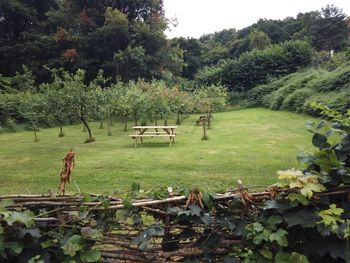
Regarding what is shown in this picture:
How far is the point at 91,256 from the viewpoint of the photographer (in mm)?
2674

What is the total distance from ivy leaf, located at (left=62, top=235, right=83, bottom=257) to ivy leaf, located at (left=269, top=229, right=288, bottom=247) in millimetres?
1324

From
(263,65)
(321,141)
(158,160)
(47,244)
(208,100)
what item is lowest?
(158,160)

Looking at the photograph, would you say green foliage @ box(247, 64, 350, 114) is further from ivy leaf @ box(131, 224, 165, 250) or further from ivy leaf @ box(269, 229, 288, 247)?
ivy leaf @ box(131, 224, 165, 250)

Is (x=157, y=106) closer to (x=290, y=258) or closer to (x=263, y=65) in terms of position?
A: (x=290, y=258)

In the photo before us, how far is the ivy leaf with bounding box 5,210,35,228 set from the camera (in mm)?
2561

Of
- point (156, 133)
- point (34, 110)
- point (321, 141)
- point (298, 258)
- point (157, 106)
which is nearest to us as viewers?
point (298, 258)

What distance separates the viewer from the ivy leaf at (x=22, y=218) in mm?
2561

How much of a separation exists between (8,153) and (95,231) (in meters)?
10.8

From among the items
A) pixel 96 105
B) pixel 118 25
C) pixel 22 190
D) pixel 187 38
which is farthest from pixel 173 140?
pixel 187 38

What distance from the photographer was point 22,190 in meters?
7.16

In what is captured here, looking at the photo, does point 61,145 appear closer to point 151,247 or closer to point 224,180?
point 224,180

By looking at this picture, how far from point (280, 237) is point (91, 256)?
4.30ft

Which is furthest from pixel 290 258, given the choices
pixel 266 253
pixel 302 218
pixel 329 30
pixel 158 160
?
pixel 329 30

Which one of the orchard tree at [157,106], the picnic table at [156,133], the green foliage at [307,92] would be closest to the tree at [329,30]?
the green foliage at [307,92]
